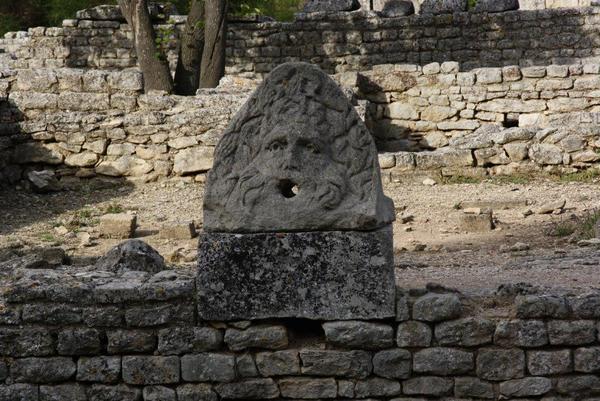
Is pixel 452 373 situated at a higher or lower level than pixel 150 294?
lower

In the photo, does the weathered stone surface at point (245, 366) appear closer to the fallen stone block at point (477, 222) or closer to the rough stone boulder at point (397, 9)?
the fallen stone block at point (477, 222)

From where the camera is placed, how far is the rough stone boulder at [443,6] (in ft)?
71.4

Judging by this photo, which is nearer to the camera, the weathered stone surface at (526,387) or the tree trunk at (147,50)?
the weathered stone surface at (526,387)

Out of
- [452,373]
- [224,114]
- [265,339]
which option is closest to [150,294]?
[265,339]

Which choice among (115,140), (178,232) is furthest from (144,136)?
(178,232)

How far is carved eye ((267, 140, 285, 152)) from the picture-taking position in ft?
19.9

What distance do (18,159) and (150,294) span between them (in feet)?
27.1

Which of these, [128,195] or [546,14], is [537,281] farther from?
[546,14]

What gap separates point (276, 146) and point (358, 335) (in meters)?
1.10

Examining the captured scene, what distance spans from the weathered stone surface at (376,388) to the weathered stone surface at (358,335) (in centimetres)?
18

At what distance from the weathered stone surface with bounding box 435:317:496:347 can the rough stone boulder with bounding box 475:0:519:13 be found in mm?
16423

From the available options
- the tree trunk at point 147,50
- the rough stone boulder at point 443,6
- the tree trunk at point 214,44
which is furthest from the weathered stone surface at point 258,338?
the rough stone boulder at point 443,6

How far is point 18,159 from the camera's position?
13.8 meters

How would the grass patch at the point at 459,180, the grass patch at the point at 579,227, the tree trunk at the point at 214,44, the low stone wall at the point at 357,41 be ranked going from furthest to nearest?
the low stone wall at the point at 357,41, the tree trunk at the point at 214,44, the grass patch at the point at 459,180, the grass patch at the point at 579,227
